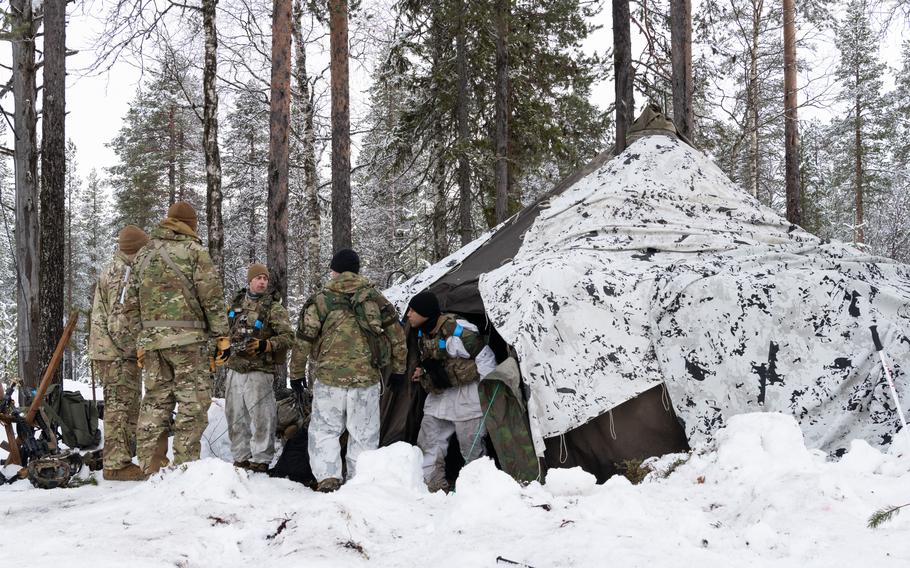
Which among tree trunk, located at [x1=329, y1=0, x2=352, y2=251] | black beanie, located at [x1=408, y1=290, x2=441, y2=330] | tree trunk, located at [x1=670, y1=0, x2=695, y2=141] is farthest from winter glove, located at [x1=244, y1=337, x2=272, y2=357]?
tree trunk, located at [x1=670, y1=0, x2=695, y2=141]

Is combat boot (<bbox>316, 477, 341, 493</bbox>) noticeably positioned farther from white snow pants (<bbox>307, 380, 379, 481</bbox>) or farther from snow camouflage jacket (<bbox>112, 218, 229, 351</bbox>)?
snow camouflage jacket (<bbox>112, 218, 229, 351</bbox>)

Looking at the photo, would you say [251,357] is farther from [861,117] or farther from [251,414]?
[861,117]

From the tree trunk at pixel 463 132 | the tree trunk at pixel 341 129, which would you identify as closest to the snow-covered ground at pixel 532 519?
the tree trunk at pixel 341 129

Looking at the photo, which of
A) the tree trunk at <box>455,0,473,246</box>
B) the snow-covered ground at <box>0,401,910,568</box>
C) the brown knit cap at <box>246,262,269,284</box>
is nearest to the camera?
the snow-covered ground at <box>0,401,910,568</box>

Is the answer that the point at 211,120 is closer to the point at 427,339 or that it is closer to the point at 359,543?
the point at 427,339

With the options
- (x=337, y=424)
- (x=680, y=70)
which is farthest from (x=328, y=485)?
(x=680, y=70)

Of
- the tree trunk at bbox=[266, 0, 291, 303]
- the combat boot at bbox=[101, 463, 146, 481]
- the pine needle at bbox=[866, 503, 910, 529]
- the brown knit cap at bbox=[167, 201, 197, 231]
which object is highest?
the tree trunk at bbox=[266, 0, 291, 303]

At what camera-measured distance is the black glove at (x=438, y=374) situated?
510 cm

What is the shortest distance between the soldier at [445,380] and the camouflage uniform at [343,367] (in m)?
0.25

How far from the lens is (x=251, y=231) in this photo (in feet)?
76.5

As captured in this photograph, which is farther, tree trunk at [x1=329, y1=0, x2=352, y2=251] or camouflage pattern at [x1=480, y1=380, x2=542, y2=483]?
tree trunk at [x1=329, y1=0, x2=352, y2=251]

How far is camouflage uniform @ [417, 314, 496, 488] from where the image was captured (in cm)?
509

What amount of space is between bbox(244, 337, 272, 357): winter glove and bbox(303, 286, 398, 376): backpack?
2.17 ft

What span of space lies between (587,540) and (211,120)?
9731 mm
